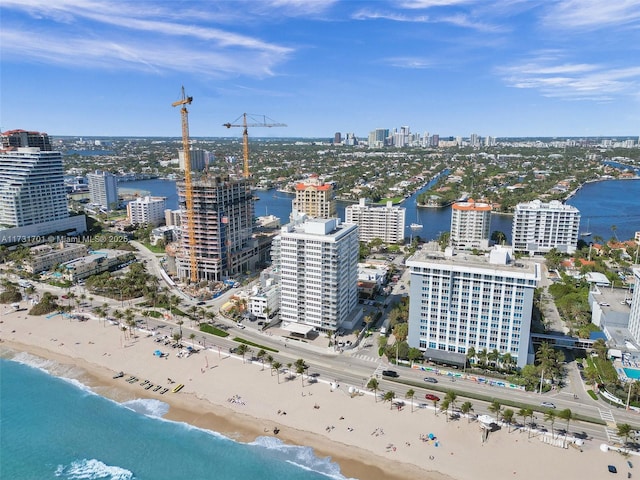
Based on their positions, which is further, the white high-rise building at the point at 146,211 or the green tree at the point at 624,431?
the white high-rise building at the point at 146,211

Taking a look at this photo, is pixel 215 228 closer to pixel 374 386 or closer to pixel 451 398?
pixel 374 386

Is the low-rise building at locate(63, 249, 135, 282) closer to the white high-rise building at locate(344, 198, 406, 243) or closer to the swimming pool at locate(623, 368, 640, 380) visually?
the white high-rise building at locate(344, 198, 406, 243)

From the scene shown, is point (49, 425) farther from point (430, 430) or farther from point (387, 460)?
point (430, 430)

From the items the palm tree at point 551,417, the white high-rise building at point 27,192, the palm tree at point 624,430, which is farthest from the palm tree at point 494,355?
the white high-rise building at point 27,192

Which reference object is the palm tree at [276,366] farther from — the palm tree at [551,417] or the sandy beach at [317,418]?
the palm tree at [551,417]

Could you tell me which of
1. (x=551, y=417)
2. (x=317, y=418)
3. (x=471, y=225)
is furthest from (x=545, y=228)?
(x=317, y=418)

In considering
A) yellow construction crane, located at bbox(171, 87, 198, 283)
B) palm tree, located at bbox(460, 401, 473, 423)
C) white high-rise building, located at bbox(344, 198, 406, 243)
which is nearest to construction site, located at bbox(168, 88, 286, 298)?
yellow construction crane, located at bbox(171, 87, 198, 283)
